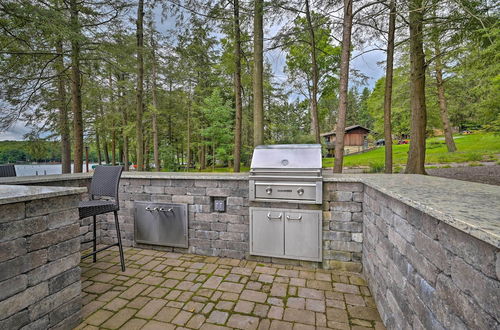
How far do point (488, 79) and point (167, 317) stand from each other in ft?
21.1

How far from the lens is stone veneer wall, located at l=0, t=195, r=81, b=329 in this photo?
1337mm

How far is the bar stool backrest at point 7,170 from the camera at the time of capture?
9.53 feet

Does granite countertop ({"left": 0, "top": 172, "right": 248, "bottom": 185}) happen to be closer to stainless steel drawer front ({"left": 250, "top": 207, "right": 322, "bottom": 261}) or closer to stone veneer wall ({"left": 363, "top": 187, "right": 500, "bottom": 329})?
stainless steel drawer front ({"left": 250, "top": 207, "right": 322, "bottom": 261})

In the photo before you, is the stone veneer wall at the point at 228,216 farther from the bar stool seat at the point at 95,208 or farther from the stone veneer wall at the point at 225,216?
the bar stool seat at the point at 95,208

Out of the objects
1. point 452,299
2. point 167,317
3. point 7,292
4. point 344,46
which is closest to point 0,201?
point 7,292

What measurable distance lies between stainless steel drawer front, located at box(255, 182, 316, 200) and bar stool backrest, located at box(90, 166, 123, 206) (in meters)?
1.49

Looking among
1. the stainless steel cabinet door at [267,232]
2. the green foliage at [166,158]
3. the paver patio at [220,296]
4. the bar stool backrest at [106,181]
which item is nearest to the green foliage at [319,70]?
the green foliage at [166,158]

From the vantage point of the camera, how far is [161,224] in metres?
2.99

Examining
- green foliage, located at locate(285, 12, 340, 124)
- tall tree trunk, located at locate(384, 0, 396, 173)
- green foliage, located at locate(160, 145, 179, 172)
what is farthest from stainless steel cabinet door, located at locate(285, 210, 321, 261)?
green foliage, located at locate(160, 145, 179, 172)

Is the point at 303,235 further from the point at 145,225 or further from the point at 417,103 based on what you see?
the point at 417,103

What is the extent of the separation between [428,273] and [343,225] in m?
1.39

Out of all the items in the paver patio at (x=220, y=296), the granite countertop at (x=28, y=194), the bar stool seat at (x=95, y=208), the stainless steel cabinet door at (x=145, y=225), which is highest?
the granite countertop at (x=28, y=194)

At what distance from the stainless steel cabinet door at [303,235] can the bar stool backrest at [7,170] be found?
11.6 ft

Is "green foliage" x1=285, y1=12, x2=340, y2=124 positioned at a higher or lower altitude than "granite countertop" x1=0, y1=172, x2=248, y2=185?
higher
